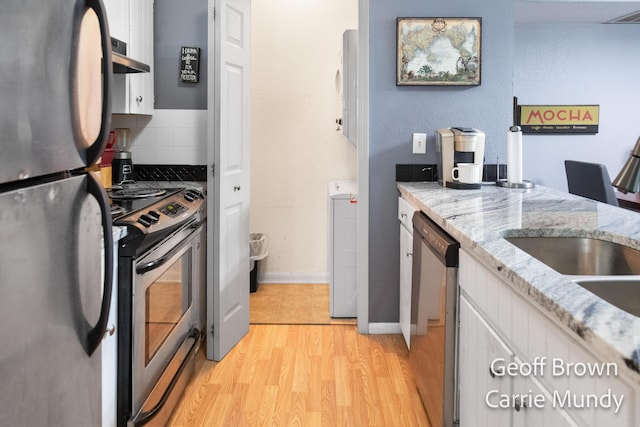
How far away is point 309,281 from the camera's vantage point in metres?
4.40

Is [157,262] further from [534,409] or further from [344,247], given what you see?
[344,247]

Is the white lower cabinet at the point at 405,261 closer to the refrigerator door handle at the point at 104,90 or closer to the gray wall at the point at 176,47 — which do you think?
the gray wall at the point at 176,47

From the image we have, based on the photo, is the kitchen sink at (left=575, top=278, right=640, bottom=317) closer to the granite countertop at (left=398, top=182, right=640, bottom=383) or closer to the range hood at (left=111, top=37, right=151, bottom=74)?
the granite countertop at (left=398, top=182, right=640, bottom=383)

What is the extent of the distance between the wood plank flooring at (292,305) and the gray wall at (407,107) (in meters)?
0.56

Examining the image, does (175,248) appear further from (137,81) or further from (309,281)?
(309,281)

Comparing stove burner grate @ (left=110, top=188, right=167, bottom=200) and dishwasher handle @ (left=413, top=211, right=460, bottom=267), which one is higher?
stove burner grate @ (left=110, top=188, right=167, bottom=200)

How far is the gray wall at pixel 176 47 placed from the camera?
302 cm

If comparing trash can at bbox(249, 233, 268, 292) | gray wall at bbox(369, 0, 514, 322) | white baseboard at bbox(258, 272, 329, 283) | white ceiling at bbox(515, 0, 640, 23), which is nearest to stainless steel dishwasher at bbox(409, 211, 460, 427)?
gray wall at bbox(369, 0, 514, 322)

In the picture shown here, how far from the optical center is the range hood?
225 centimetres

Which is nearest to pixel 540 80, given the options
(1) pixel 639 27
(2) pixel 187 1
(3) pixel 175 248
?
(1) pixel 639 27

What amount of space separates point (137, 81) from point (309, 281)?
226cm

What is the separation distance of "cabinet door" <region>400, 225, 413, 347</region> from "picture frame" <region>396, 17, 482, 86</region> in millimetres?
911

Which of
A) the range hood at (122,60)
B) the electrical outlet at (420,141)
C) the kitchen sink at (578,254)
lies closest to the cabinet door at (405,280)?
the electrical outlet at (420,141)

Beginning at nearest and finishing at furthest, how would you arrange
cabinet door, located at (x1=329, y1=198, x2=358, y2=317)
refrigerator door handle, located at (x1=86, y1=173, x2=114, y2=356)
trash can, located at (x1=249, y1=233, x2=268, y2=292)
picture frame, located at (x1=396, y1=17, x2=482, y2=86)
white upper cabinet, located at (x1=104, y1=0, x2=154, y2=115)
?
refrigerator door handle, located at (x1=86, y1=173, x2=114, y2=356), white upper cabinet, located at (x1=104, y1=0, x2=154, y2=115), picture frame, located at (x1=396, y1=17, x2=482, y2=86), cabinet door, located at (x1=329, y1=198, x2=358, y2=317), trash can, located at (x1=249, y1=233, x2=268, y2=292)
